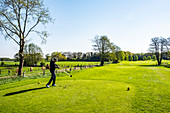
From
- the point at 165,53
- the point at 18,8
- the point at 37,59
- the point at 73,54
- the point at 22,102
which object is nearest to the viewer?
the point at 22,102

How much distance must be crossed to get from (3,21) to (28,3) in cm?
559

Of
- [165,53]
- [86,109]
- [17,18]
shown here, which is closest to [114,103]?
[86,109]

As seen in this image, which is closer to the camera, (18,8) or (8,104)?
(8,104)

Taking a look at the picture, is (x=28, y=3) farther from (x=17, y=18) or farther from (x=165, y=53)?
(x=165, y=53)

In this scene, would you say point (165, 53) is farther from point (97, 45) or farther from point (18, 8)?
point (18, 8)

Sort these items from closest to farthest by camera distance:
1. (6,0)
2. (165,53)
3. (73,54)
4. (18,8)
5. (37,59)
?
(6,0) → (18,8) → (165,53) → (37,59) → (73,54)

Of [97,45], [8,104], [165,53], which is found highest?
[97,45]

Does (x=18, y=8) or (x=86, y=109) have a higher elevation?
(x=18, y=8)

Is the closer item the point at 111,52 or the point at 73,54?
the point at 111,52

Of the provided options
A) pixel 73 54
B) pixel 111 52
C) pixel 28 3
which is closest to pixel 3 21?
pixel 28 3

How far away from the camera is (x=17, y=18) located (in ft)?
69.6

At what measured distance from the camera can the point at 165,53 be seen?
62.2 meters

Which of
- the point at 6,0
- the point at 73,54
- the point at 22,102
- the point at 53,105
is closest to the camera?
the point at 53,105

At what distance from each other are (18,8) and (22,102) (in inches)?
828
